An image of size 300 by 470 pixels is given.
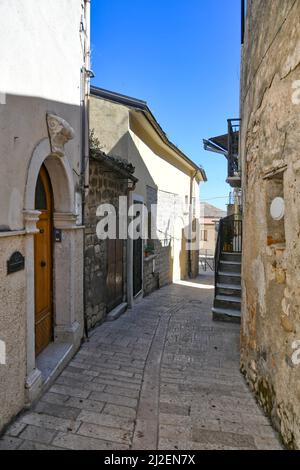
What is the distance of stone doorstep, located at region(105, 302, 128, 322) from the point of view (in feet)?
18.5

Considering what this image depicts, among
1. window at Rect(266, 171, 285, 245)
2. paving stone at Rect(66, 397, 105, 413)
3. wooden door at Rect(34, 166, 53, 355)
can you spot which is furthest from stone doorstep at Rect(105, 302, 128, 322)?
window at Rect(266, 171, 285, 245)

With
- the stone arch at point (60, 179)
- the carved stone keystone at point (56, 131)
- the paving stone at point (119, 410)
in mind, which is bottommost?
the paving stone at point (119, 410)

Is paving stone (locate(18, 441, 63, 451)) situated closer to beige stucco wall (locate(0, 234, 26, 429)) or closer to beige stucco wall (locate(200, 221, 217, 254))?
beige stucco wall (locate(0, 234, 26, 429))

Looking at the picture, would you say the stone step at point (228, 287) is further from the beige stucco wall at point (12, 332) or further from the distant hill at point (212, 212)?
the distant hill at point (212, 212)

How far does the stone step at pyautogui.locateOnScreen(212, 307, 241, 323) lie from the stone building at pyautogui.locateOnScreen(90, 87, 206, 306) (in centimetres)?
195

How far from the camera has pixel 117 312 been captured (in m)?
5.89

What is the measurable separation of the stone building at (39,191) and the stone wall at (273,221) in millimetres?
2081

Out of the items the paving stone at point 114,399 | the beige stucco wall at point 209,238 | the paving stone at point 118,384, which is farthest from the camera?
the beige stucco wall at point 209,238

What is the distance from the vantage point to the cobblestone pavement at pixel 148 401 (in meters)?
2.42

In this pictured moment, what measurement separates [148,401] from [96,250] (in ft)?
8.77

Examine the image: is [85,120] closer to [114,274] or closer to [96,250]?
[96,250]

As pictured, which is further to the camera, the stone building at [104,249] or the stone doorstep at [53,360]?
the stone building at [104,249]

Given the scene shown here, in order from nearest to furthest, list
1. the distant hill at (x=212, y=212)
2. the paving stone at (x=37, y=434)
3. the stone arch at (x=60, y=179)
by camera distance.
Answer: the paving stone at (x=37, y=434) → the stone arch at (x=60, y=179) → the distant hill at (x=212, y=212)

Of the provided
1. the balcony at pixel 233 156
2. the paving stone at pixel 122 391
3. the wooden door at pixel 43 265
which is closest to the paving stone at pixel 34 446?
the paving stone at pixel 122 391
